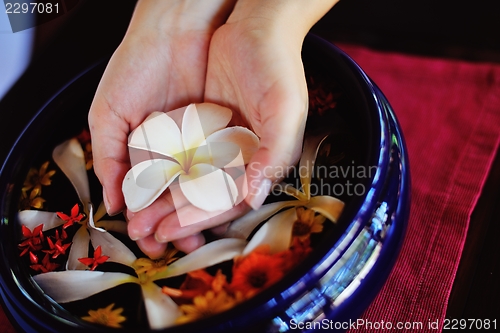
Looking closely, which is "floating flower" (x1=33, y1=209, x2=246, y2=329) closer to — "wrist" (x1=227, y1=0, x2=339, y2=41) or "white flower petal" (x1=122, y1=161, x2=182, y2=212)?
"white flower petal" (x1=122, y1=161, x2=182, y2=212)

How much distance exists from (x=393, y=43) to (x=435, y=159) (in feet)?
0.57

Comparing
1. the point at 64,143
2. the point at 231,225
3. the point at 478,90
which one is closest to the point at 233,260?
the point at 231,225

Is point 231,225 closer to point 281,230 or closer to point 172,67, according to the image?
point 281,230

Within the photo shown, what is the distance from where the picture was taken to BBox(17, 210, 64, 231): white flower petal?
0.29 meters

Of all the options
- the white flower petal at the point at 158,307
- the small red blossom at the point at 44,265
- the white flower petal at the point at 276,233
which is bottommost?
the white flower petal at the point at 158,307

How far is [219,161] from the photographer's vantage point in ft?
0.92

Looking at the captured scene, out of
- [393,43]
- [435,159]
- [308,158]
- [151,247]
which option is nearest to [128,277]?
[151,247]

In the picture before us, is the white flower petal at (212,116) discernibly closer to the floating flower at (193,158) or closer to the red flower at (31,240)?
the floating flower at (193,158)

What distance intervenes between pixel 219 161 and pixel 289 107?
0.05 metres

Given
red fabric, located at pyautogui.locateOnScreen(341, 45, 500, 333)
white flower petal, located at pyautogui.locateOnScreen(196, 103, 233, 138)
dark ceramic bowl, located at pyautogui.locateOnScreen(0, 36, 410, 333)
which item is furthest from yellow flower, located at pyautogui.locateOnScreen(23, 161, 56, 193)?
red fabric, located at pyautogui.locateOnScreen(341, 45, 500, 333)

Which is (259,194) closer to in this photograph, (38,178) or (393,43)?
(38,178)

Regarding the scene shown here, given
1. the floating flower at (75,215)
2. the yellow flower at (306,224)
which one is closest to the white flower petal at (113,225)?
the floating flower at (75,215)

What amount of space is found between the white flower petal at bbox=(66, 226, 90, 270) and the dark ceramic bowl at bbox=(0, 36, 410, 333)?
0.08 feet

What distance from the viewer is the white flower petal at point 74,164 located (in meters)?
0.31
